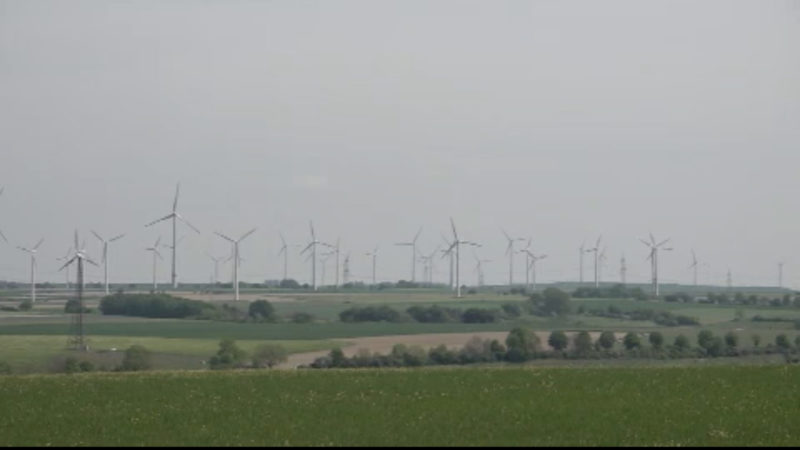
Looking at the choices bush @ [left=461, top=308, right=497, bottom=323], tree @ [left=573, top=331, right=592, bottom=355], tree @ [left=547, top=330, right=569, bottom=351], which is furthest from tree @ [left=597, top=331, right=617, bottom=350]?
bush @ [left=461, top=308, right=497, bottom=323]

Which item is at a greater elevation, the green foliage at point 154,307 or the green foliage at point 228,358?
the green foliage at point 154,307

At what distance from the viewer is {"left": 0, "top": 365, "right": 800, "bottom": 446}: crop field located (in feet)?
82.2

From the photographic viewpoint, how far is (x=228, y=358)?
67750mm

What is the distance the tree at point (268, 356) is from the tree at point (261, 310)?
47313 mm

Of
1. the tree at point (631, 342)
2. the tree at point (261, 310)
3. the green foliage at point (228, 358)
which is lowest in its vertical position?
the green foliage at point (228, 358)

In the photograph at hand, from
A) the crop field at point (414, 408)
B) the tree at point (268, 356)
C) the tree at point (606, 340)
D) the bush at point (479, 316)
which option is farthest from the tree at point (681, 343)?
the bush at point (479, 316)

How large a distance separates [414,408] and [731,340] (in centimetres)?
4946

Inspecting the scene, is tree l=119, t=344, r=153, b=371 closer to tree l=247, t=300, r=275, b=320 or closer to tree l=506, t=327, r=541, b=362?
tree l=506, t=327, r=541, b=362

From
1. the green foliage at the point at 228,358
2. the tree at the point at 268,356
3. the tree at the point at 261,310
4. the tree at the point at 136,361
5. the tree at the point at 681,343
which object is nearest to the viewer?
the tree at the point at 136,361

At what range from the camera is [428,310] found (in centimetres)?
12125

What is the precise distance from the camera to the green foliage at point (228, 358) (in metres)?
66.1

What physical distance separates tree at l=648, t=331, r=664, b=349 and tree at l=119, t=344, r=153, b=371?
101 feet

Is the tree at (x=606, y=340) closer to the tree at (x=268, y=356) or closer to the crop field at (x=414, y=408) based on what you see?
the tree at (x=268, y=356)

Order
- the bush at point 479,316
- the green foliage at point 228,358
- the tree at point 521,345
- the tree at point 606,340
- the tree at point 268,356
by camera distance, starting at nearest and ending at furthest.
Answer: the green foliage at point 228,358
the tree at point 268,356
the tree at point 521,345
the tree at point 606,340
the bush at point 479,316
